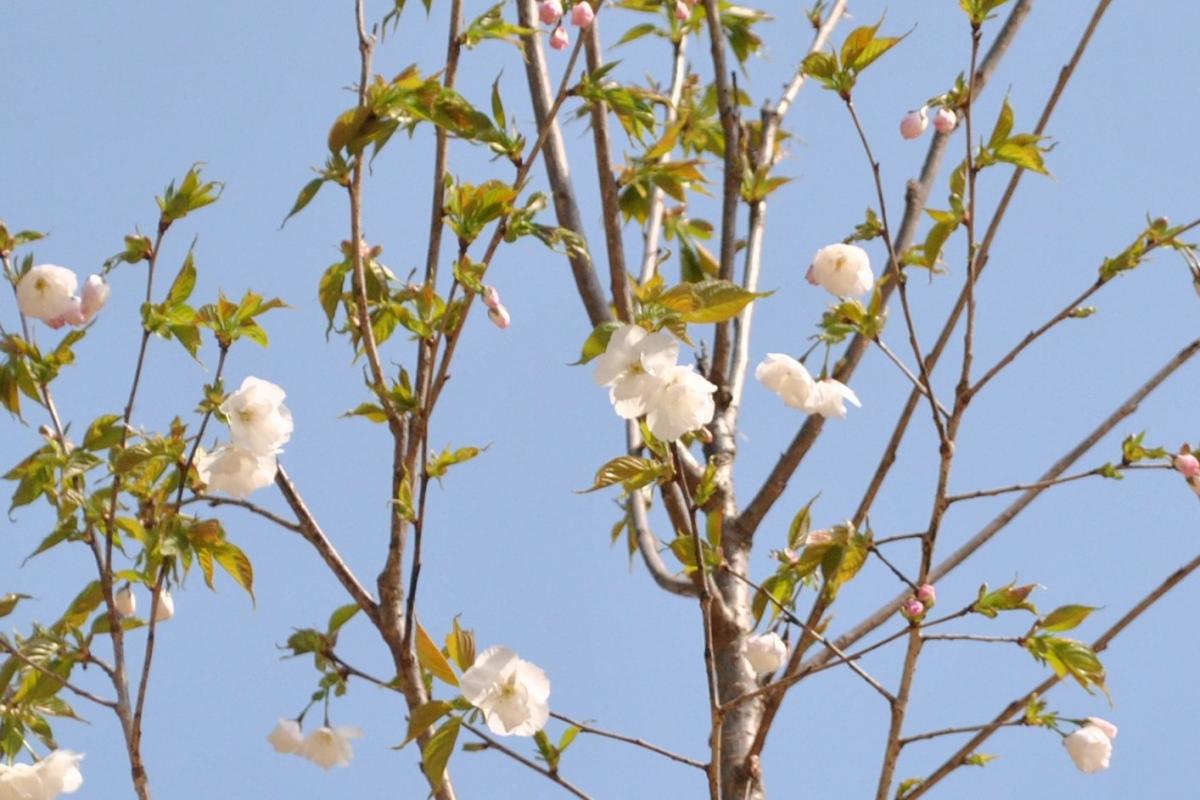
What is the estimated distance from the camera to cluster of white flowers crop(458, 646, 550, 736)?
141 cm

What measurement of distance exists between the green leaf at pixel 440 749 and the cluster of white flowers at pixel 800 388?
1.78 ft

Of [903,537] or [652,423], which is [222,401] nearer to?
[652,423]

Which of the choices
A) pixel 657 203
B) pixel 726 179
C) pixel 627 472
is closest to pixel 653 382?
pixel 627 472

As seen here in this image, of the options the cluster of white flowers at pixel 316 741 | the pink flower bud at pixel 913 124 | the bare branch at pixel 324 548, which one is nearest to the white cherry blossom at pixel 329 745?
the cluster of white flowers at pixel 316 741

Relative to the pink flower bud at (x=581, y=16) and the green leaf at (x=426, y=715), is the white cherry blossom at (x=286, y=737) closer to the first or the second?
the green leaf at (x=426, y=715)

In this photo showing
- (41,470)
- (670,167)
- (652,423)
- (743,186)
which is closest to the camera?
(652,423)

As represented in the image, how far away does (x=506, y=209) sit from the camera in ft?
4.98

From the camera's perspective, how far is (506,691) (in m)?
1.41

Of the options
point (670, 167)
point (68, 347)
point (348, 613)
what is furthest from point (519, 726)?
point (670, 167)

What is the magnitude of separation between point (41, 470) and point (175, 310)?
0.25 metres

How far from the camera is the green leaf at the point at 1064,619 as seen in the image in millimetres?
1456

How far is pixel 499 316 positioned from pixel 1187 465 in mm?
781

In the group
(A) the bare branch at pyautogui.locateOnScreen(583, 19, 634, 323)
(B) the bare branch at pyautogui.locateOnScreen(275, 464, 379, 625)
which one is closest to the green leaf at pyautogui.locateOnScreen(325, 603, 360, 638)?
(B) the bare branch at pyautogui.locateOnScreen(275, 464, 379, 625)

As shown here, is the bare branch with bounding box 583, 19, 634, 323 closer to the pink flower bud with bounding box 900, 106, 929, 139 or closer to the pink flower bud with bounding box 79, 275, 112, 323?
the pink flower bud with bounding box 900, 106, 929, 139
